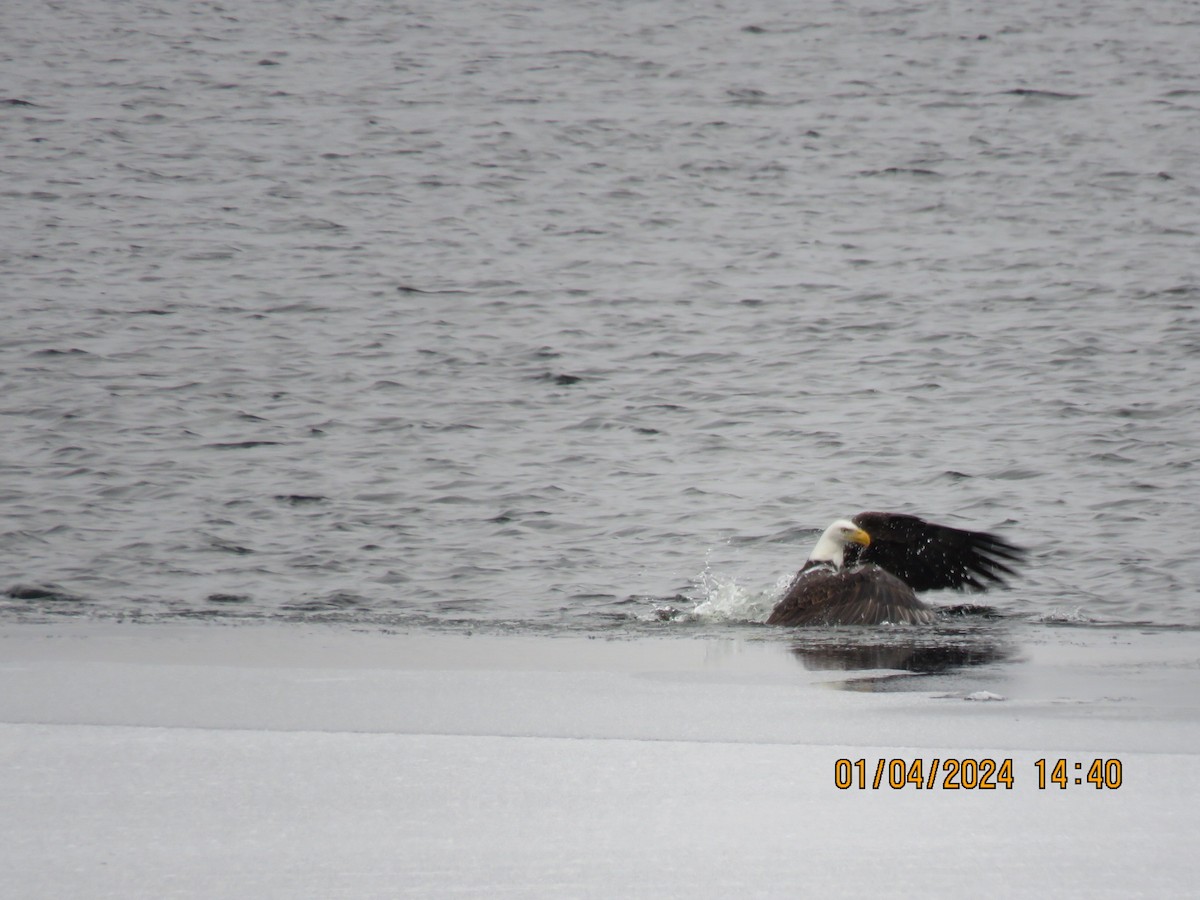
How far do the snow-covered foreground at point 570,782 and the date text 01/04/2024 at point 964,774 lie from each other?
0.03 meters

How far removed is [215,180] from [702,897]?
23971 mm

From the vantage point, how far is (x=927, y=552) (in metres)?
9.68

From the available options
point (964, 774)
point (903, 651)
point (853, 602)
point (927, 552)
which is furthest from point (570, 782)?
point (927, 552)

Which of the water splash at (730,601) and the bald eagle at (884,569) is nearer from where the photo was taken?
the bald eagle at (884,569)

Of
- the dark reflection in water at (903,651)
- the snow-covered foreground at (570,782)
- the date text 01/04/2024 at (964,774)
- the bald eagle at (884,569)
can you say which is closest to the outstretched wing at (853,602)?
the bald eagle at (884,569)

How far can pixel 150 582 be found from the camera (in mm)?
10008

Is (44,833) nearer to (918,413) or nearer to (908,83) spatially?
(918,413)

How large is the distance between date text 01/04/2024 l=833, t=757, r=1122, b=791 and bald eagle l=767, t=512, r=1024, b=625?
11.9ft

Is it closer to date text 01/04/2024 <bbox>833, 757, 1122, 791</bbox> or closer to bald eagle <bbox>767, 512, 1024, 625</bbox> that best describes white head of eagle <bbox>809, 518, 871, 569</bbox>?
bald eagle <bbox>767, 512, 1024, 625</bbox>

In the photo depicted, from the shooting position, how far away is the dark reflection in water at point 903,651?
245 inches

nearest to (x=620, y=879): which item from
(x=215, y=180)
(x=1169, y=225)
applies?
(x=1169, y=225)

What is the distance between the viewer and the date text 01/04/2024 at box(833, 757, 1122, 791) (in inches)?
172

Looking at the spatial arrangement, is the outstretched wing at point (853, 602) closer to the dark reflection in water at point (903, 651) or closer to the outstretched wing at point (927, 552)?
the dark reflection in water at point (903, 651)

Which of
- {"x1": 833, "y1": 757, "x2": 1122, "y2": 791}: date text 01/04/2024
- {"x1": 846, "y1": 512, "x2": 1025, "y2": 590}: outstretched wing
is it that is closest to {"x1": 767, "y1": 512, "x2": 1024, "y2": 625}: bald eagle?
{"x1": 846, "y1": 512, "x2": 1025, "y2": 590}: outstretched wing
